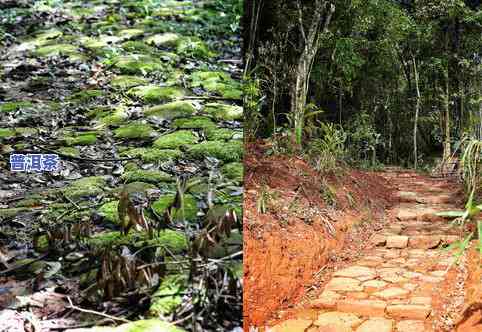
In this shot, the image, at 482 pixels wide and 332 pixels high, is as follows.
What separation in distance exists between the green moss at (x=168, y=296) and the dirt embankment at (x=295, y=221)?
518mm

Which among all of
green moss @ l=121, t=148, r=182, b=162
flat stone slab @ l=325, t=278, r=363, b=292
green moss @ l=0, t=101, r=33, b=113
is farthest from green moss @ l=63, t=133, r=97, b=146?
flat stone slab @ l=325, t=278, r=363, b=292

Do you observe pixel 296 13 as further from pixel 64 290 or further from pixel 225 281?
pixel 64 290

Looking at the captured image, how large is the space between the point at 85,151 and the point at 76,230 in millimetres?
338

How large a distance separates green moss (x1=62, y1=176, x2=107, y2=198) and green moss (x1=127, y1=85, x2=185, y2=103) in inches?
16.6

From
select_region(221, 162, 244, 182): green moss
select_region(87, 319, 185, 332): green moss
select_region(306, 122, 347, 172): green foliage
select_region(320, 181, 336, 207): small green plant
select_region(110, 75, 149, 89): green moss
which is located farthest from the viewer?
select_region(320, 181, 336, 207): small green plant

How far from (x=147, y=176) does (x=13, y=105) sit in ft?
2.24

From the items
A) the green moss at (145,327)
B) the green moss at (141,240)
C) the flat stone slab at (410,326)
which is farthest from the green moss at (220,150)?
the flat stone slab at (410,326)

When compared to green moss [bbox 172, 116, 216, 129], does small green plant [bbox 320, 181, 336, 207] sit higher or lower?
lower

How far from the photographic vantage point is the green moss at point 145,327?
1.84 metres

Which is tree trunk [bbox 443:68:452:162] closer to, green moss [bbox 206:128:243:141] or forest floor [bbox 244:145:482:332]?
forest floor [bbox 244:145:482:332]

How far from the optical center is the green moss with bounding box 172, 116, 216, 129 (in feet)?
7.21

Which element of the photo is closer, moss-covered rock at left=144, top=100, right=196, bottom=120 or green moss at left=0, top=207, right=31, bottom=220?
green moss at left=0, top=207, right=31, bottom=220

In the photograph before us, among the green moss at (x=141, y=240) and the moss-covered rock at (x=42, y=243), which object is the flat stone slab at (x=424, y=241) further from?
the moss-covered rock at (x=42, y=243)

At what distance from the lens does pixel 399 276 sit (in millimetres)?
2357
